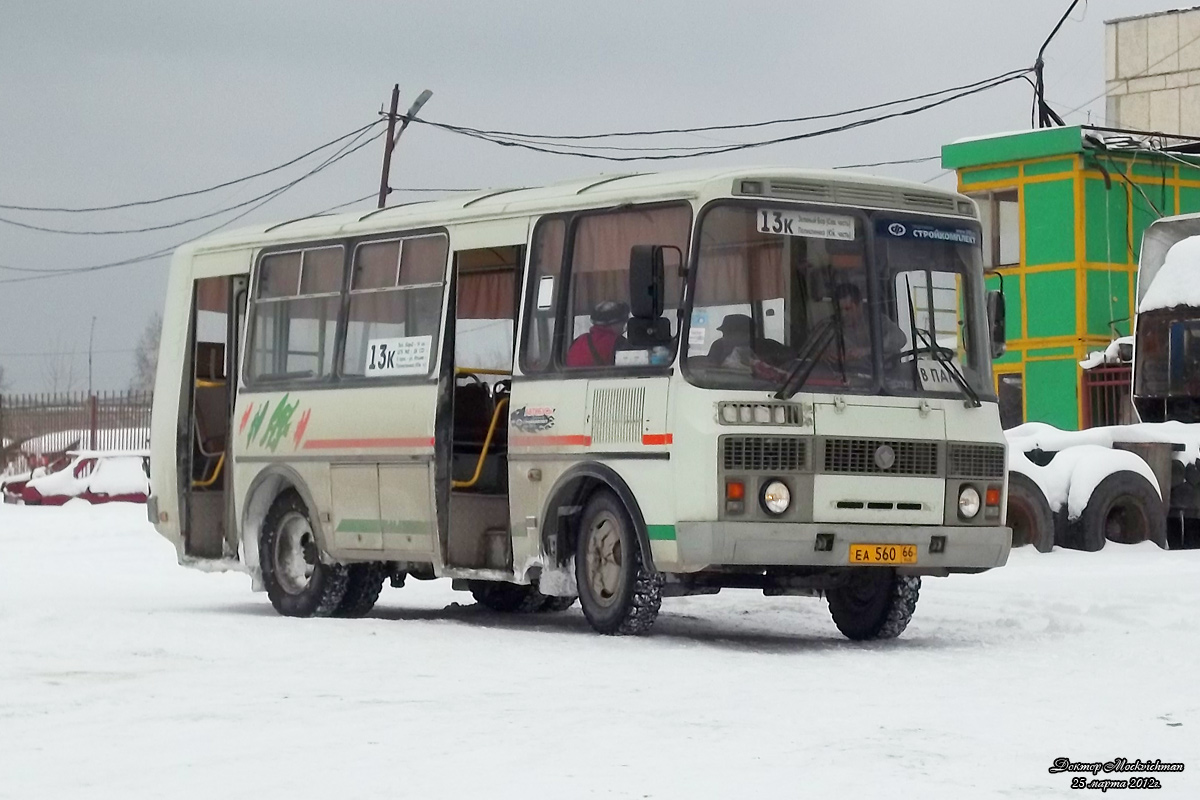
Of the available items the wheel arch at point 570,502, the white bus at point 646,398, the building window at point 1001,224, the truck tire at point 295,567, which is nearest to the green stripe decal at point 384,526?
the white bus at point 646,398

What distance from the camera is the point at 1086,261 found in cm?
3541

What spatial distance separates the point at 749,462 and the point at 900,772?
4.97 m

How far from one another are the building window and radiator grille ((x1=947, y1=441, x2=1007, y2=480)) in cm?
2320

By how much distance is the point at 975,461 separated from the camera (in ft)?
44.9

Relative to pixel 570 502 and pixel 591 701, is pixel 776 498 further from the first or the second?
pixel 591 701

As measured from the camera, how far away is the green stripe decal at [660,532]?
42.4 feet

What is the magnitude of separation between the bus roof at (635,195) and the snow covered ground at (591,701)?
8.72ft

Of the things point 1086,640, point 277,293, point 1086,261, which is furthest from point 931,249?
point 1086,261

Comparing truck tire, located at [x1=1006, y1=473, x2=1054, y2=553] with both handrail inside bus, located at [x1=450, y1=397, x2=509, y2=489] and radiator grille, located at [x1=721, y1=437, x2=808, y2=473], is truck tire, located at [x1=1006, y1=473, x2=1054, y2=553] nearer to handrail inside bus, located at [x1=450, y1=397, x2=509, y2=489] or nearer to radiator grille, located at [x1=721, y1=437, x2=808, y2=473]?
handrail inside bus, located at [x1=450, y1=397, x2=509, y2=489]

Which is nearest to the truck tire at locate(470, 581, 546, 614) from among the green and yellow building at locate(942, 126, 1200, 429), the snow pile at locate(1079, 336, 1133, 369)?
the snow pile at locate(1079, 336, 1133, 369)

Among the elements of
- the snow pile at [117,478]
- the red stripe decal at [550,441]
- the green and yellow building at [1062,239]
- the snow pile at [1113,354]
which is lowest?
the red stripe decal at [550,441]

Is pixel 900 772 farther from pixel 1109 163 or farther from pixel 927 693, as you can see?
pixel 1109 163

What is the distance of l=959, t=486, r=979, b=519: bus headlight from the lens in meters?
13.6

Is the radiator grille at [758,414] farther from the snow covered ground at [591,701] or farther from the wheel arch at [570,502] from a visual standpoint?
the snow covered ground at [591,701]
